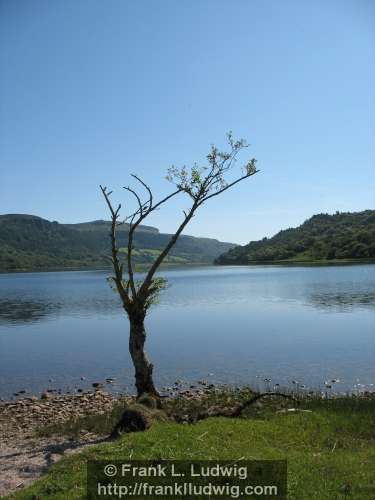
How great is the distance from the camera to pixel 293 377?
30.1m

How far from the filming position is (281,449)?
13078 mm

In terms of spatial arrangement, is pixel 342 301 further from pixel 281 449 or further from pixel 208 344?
pixel 281 449

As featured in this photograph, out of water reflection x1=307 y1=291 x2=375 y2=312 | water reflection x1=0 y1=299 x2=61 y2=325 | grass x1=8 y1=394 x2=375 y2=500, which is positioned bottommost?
water reflection x1=0 y1=299 x2=61 y2=325

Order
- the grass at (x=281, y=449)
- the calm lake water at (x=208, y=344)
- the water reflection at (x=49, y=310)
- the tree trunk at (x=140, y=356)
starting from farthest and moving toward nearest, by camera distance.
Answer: the water reflection at (x=49, y=310), the calm lake water at (x=208, y=344), the tree trunk at (x=140, y=356), the grass at (x=281, y=449)

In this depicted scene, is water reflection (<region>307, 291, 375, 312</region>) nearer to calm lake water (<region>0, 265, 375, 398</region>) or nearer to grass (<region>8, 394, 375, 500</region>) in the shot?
calm lake water (<region>0, 265, 375, 398</region>)

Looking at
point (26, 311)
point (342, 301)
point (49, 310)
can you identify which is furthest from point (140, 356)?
point (26, 311)

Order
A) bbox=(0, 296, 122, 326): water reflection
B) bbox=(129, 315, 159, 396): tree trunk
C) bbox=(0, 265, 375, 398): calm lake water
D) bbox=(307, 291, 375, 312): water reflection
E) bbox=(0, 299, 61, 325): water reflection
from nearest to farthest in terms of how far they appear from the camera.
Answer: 1. bbox=(129, 315, 159, 396): tree trunk
2. bbox=(0, 265, 375, 398): calm lake water
3. bbox=(307, 291, 375, 312): water reflection
4. bbox=(0, 299, 61, 325): water reflection
5. bbox=(0, 296, 122, 326): water reflection

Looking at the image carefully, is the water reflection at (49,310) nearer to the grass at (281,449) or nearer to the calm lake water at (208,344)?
the calm lake water at (208,344)

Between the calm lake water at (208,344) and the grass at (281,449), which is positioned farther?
the calm lake water at (208,344)

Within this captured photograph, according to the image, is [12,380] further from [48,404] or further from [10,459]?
[10,459]

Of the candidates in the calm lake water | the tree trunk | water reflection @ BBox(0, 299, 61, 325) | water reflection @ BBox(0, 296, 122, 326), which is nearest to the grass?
the tree trunk

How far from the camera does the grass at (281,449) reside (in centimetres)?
1020

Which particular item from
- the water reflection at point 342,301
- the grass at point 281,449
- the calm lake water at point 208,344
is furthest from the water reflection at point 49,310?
the grass at point 281,449

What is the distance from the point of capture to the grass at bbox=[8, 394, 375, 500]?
401 inches
